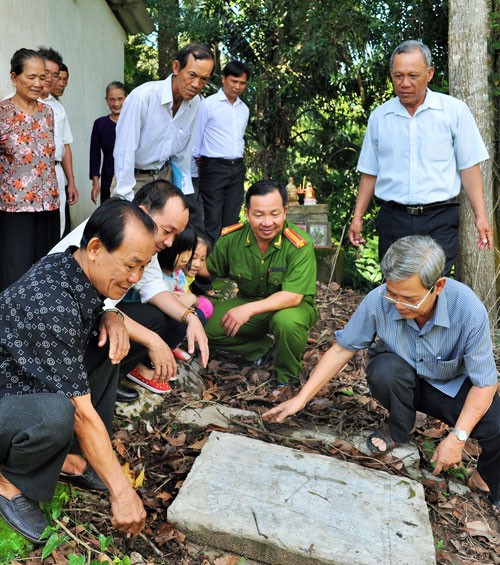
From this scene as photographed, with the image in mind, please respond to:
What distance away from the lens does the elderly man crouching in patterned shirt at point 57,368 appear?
6.49 feet

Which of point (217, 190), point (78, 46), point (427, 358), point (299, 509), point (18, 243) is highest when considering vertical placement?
point (78, 46)

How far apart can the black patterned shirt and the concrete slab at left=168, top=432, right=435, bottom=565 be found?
2.49 ft

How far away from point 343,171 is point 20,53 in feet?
18.4

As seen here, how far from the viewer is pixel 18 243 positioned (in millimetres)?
3840

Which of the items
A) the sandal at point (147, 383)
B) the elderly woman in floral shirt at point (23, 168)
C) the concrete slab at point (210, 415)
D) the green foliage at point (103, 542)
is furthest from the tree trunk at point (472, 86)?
the green foliage at point (103, 542)

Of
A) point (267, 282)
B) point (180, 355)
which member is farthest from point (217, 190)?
point (180, 355)

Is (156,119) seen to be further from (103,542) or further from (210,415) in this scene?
(103,542)

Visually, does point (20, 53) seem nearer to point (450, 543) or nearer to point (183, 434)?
point (183, 434)

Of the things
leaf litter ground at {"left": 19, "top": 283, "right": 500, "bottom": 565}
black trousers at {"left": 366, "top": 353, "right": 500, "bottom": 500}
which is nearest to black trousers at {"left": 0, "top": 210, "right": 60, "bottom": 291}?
leaf litter ground at {"left": 19, "top": 283, "right": 500, "bottom": 565}

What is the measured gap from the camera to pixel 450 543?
2.69 metres

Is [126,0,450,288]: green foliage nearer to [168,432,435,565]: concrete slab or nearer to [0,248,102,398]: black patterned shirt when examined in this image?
[168,432,435,565]: concrete slab

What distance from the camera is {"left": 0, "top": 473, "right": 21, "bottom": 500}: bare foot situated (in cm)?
211

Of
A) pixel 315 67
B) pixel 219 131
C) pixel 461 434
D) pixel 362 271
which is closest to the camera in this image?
pixel 461 434

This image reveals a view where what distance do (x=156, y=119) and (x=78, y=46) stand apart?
402 centimetres
